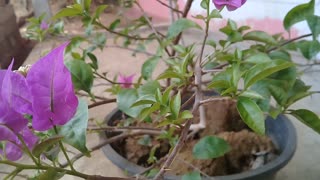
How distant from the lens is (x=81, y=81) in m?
0.59

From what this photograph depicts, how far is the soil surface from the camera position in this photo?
712 mm

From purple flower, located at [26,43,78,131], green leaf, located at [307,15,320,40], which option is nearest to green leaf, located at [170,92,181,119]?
purple flower, located at [26,43,78,131]

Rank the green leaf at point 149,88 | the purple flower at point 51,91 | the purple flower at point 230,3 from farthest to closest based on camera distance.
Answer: the green leaf at point 149,88 → the purple flower at point 230,3 → the purple flower at point 51,91

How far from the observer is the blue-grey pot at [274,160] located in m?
0.64

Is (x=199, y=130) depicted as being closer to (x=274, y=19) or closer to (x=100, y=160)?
(x=100, y=160)

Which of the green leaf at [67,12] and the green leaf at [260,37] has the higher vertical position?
the green leaf at [67,12]

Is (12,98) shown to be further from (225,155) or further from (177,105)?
(225,155)

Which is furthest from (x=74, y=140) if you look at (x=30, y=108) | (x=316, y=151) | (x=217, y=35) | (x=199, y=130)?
(x=217, y=35)

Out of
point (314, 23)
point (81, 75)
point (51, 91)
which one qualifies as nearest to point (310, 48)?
point (314, 23)

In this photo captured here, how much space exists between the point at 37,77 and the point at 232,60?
0.33m

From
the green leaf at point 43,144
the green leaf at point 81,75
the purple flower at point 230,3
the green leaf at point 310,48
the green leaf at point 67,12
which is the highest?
the purple flower at point 230,3

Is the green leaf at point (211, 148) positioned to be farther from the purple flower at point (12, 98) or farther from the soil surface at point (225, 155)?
the purple flower at point (12, 98)

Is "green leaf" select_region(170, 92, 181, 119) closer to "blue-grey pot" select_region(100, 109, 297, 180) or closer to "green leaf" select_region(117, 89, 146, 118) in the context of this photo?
"green leaf" select_region(117, 89, 146, 118)

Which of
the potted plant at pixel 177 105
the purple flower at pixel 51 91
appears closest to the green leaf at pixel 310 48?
the potted plant at pixel 177 105
